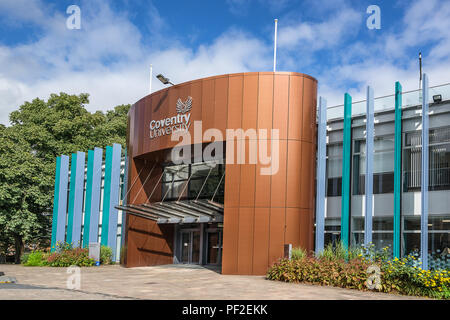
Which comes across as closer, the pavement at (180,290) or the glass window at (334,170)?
the pavement at (180,290)

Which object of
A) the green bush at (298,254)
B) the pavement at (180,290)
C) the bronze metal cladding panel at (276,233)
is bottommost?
the pavement at (180,290)

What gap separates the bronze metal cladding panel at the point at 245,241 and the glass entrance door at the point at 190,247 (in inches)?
256

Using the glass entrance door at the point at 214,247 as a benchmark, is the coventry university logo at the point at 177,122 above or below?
above

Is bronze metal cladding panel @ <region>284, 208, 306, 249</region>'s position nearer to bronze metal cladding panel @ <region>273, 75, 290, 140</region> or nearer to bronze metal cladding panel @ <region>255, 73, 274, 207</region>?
bronze metal cladding panel @ <region>255, 73, 274, 207</region>

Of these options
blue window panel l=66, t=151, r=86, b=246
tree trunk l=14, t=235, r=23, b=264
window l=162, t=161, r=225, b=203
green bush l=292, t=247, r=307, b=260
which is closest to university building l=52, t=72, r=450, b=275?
green bush l=292, t=247, r=307, b=260

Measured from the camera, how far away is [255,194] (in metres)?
18.5

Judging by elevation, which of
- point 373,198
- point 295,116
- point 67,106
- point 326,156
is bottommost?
point 373,198

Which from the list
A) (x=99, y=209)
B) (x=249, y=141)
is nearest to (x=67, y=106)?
(x=99, y=209)

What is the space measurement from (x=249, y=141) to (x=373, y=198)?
16.8 feet

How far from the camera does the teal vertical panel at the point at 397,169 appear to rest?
1698 centimetres

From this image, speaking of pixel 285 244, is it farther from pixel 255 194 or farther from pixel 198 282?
pixel 198 282

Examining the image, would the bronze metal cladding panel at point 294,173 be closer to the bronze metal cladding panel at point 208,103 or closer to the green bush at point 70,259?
the bronze metal cladding panel at point 208,103

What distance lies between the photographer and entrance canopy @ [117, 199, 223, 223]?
1989 cm

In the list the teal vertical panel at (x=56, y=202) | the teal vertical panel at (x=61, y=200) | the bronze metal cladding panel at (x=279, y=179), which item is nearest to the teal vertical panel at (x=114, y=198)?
the teal vertical panel at (x=61, y=200)
